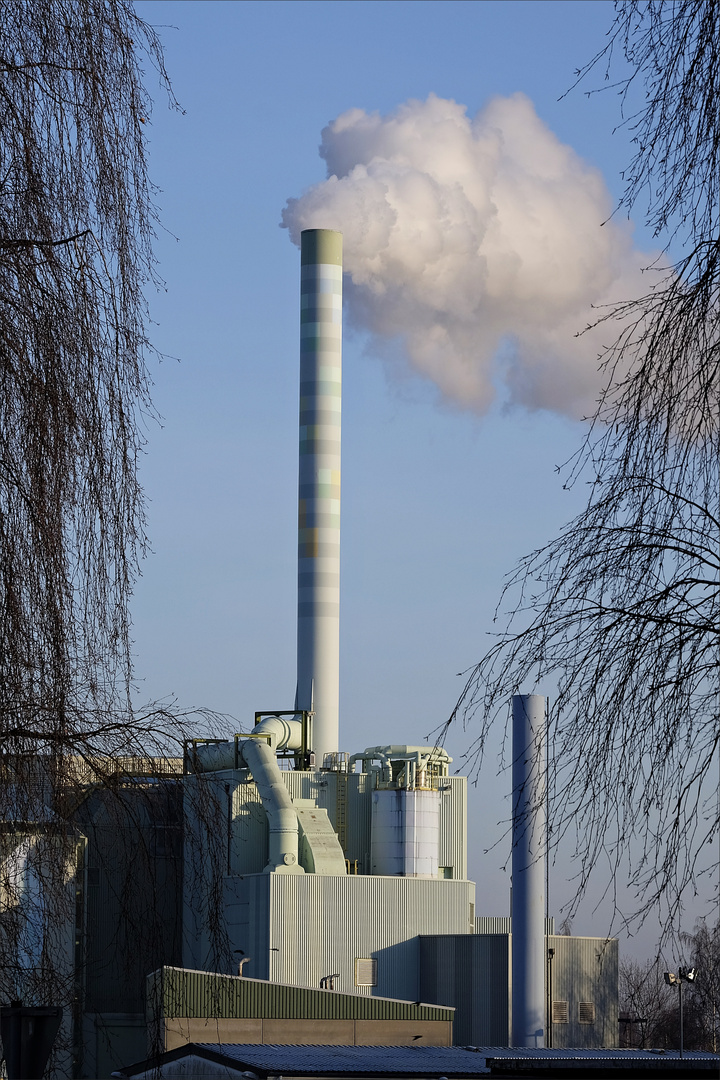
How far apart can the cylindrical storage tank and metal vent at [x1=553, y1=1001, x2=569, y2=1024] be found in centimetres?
454

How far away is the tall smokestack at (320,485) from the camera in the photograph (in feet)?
138

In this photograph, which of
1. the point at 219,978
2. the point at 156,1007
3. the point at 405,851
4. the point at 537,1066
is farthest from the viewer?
the point at 405,851

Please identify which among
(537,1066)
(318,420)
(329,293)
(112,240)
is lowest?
(537,1066)

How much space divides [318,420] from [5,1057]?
125 ft

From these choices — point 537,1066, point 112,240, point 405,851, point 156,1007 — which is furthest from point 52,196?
point 405,851

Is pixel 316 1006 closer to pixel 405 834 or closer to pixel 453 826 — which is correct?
pixel 405 834

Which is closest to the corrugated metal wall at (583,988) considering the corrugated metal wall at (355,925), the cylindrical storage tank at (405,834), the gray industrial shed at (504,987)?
the gray industrial shed at (504,987)

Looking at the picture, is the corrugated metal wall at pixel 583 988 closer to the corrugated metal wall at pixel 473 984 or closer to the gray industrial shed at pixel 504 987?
the gray industrial shed at pixel 504 987

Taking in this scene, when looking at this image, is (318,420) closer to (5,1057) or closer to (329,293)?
(329,293)

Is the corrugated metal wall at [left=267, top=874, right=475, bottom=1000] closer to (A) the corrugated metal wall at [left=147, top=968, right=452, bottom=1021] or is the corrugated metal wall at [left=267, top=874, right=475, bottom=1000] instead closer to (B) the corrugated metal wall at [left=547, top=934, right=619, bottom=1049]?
(B) the corrugated metal wall at [left=547, top=934, right=619, bottom=1049]

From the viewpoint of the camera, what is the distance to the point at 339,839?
38.5 m

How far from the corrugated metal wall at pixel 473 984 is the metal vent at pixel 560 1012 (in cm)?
122

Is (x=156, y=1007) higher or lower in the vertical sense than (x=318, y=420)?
lower

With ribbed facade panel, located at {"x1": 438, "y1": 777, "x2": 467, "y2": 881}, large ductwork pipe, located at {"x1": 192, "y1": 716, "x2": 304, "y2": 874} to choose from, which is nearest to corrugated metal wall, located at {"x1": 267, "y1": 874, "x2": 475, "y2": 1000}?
large ductwork pipe, located at {"x1": 192, "y1": 716, "x2": 304, "y2": 874}
